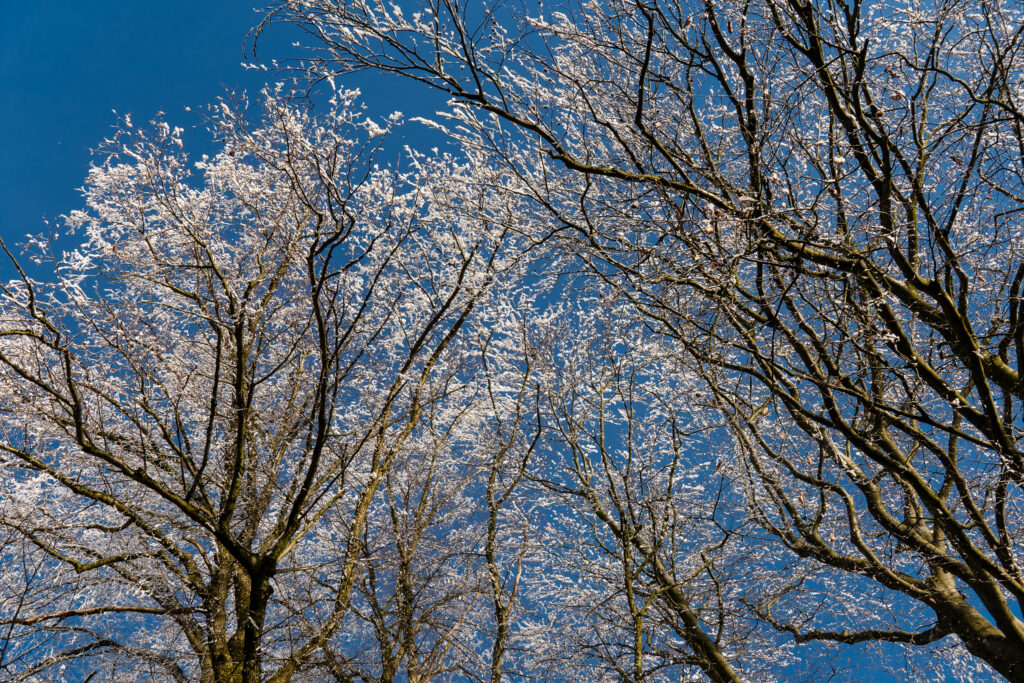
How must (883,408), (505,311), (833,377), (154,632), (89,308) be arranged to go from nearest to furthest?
(883,408) → (833,377) → (89,308) → (505,311) → (154,632)

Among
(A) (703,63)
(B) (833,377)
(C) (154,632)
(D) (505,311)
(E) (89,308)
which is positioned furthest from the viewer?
(C) (154,632)

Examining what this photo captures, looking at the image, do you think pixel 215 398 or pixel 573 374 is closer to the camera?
pixel 215 398

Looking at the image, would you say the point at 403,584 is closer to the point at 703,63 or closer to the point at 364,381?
the point at 364,381

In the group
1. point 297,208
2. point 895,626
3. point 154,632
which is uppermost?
point 297,208

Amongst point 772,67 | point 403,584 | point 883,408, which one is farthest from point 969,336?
point 403,584

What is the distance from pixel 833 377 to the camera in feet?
11.6

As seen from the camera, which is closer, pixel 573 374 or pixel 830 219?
pixel 830 219

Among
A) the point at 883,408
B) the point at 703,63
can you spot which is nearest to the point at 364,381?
the point at 703,63

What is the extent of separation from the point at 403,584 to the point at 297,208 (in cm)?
360

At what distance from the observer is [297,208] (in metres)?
5.84

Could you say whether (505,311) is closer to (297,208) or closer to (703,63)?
(297,208)

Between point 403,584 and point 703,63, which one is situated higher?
point 703,63

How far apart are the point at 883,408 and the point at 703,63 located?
2.37 m

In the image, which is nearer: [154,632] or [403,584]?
[403,584]
